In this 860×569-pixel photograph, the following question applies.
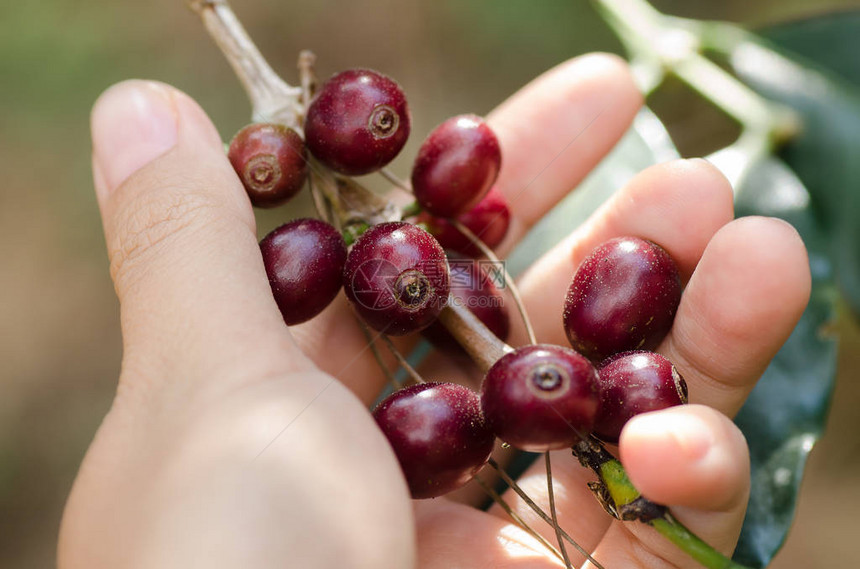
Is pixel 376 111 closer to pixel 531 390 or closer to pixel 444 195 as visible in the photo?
pixel 444 195

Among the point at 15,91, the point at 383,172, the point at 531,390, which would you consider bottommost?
the point at 531,390

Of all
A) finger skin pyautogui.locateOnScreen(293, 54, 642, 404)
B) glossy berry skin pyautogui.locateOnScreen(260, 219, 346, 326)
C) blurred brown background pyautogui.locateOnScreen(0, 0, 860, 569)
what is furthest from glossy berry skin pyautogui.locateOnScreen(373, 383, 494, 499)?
blurred brown background pyautogui.locateOnScreen(0, 0, 860, 569)

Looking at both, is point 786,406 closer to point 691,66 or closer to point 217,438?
point 691,66

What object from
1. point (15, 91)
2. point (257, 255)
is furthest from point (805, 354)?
point (15, 91)

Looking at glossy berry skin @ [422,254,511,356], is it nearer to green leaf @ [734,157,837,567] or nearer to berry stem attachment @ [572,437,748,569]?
berry stem attachment @ [572,437,748,569]

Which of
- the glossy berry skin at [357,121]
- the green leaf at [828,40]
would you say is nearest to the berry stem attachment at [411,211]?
the glossy berry skin at [357,121]

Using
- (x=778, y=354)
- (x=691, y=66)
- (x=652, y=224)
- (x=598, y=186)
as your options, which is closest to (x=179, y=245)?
(x=652, y=224)

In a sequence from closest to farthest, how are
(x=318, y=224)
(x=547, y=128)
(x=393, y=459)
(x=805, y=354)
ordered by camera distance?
(x=393, y=459) < (x=318, y=224) < (x=805, y=354) < (x=547, y=128)

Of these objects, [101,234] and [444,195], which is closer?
[444,195]

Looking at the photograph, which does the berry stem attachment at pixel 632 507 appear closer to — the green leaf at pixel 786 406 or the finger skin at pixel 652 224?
the finger skin at pixel 652 224
